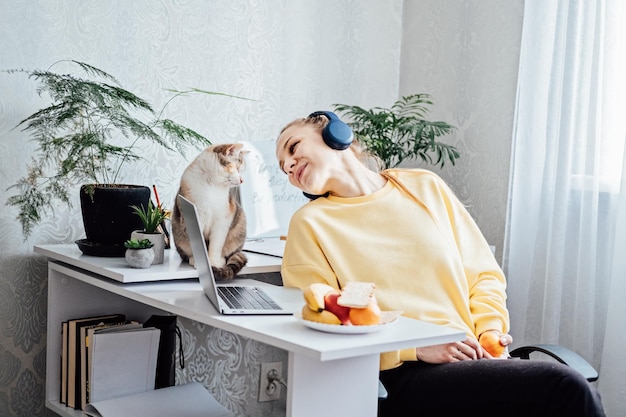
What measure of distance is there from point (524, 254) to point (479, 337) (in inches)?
29.6

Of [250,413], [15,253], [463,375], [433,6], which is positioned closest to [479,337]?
[463,375]

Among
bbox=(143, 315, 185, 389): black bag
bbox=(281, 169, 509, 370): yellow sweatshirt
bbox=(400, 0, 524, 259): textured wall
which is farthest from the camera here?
bbox=(400, 0, 524, 259): textured wall

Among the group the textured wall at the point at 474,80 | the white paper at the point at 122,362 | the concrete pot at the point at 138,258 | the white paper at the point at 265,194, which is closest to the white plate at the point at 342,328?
the concrete pot at the point at 138,258

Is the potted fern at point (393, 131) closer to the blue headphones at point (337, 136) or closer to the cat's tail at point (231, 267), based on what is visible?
the blue headphones at point (337, 136)

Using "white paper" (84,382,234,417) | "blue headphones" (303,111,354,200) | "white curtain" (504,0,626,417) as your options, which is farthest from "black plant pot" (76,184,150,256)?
"white curtain" (504,0,626,417)

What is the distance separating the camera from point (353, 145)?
72.7 inches

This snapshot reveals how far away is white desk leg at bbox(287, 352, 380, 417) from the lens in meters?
1.18

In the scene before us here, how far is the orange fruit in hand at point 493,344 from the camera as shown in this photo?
1.61m

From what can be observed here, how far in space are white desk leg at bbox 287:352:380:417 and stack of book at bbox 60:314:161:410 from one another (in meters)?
0.75

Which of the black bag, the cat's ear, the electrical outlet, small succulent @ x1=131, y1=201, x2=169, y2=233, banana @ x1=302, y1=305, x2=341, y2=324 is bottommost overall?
the electrical outlet

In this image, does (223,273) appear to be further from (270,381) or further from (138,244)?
(270,381)

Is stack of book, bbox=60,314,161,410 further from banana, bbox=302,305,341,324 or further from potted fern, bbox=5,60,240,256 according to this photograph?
banana, bbox=302,305,341,324

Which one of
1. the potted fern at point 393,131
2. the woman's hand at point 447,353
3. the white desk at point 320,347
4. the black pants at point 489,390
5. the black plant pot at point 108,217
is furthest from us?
the potted fern at point 393,131

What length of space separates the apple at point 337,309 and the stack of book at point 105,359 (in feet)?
2.52
